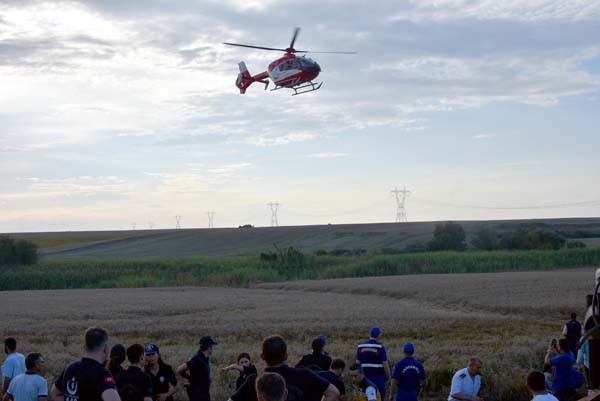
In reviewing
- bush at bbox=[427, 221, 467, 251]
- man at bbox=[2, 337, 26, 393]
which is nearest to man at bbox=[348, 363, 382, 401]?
man at bbox=[2, 337, 26, 393]

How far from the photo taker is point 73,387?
267 inches

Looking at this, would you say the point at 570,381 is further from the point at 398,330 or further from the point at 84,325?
the point at 84,325

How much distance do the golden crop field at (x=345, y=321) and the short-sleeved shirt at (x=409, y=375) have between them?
4252 mm

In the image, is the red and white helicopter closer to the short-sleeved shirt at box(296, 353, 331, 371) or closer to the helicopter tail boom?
the helicopter tail boom

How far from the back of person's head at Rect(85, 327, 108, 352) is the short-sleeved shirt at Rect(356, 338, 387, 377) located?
7.08 m

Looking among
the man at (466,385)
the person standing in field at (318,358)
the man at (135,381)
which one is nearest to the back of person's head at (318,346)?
the person standing in field at (318,358)

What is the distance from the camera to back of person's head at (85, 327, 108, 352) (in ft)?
21.9

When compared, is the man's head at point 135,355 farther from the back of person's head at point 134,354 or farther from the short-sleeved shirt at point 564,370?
the short-sleeved shirt at point 564,370

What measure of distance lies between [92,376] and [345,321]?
21.6 m

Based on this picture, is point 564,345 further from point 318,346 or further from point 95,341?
point 95,341

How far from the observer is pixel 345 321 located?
1101 inches

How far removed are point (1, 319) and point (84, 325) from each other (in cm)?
584

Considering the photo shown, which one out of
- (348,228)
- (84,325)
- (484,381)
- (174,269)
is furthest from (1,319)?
(348,228)

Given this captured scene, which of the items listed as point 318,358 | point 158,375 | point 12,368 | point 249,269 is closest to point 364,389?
point 318,358
